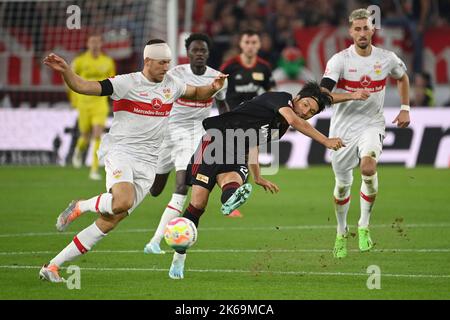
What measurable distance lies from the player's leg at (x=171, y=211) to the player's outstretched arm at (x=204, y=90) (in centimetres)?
183

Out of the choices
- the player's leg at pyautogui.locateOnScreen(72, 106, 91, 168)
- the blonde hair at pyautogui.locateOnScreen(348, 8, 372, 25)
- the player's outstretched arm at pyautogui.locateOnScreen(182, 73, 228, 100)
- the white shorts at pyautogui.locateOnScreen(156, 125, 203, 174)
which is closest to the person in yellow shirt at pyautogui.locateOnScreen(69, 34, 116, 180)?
the player's leg at pyautogui.locateOnScreen(72, 106, 91, 168)

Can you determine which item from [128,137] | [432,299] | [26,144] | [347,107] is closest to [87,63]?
[26,144]

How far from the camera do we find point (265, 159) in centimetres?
2294

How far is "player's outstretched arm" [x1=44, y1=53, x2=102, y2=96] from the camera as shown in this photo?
31.4 ft

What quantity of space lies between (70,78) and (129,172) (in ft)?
3.68

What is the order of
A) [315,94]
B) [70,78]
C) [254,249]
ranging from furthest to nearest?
[254,249], [315,94], [70,78]

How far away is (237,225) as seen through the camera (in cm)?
1493

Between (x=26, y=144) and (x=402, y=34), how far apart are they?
956cm

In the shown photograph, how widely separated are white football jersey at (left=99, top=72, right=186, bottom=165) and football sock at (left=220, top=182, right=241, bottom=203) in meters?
0.84

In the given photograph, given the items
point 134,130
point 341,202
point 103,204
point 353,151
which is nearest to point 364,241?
point 341,202

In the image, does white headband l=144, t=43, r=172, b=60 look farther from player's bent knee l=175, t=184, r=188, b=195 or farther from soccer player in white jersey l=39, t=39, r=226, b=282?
player's bent knee l=175, t=184, r=188, b=195

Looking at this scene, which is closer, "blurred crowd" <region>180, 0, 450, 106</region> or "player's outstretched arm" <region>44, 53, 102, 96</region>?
"player's outstretched arm" <region>44, 53, 102, 96</region>

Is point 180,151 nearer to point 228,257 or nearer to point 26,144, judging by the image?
point 228,257

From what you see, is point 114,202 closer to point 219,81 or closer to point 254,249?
point 219,81
